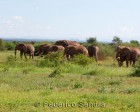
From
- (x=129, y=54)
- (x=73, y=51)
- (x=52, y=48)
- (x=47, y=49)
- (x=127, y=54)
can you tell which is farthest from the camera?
(x=47, y=49)

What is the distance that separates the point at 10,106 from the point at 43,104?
85cm

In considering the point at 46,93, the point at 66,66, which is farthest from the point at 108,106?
the point at 66,66

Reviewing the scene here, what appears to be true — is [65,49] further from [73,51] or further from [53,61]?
[53,61]

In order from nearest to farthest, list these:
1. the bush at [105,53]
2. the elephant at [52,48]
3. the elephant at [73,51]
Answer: the elephant at [73,51]
the elephant at [52,48]
the bush at [105,53]

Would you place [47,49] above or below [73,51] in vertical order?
below

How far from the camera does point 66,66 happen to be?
70.5ft

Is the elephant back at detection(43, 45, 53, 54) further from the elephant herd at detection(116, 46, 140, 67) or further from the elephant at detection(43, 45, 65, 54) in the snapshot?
the elephant herd at detection(116, 46, 140, 67)

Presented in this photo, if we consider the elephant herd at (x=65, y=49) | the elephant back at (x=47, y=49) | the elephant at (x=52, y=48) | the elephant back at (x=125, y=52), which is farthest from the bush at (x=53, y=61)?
the elephant back at (x=47, y=49)

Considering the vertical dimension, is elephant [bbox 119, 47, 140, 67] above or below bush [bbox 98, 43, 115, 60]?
above

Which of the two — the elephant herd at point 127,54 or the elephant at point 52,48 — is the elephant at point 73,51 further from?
the elephant herd at point 127,54

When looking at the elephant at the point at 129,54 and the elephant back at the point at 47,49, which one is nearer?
the elephant at the point at 129,54

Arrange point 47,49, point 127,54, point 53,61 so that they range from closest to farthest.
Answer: point 53,61, point 127,54, point 47,49

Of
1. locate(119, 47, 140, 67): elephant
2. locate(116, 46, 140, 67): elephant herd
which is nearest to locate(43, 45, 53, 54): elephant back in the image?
locate(116, 46, 140, 67): elephant herd

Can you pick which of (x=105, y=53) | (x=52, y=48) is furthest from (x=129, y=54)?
(x=105, y=53)
